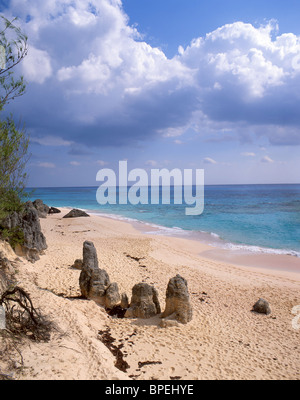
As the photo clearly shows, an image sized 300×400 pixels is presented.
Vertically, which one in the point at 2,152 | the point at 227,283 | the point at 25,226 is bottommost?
the point at 227,283

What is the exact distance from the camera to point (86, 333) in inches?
247

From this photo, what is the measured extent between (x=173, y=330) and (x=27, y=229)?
8178 mm

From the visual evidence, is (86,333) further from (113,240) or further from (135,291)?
(113,240)

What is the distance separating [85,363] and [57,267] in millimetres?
7293

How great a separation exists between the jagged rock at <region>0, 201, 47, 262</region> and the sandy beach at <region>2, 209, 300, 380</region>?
73cm

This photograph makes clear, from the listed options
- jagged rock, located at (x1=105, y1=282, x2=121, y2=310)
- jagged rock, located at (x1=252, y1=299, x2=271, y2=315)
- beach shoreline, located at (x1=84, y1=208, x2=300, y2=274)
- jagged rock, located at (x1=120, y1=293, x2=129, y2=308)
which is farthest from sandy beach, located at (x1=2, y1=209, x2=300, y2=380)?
beach shoreline, located at (x1=84, y1=208, x2=300, y2=274)

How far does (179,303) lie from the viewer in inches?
295

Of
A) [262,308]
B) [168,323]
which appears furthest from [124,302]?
→ [262,308]

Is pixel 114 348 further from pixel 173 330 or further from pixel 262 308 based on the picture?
pixel 262 308

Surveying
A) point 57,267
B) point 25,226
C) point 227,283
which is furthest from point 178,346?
point 25,226

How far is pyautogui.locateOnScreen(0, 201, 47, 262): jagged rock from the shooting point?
36.7 ft

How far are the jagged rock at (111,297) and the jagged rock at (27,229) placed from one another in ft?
16.3
